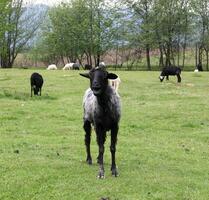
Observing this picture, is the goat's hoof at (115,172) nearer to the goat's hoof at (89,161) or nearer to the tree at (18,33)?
the goat's hoof at (89,161)

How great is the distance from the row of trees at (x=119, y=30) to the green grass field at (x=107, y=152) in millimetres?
47499

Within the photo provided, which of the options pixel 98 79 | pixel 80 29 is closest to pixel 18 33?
pixel 80 29

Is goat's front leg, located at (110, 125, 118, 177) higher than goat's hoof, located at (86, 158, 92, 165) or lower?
higher

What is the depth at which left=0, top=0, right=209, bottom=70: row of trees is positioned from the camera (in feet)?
233

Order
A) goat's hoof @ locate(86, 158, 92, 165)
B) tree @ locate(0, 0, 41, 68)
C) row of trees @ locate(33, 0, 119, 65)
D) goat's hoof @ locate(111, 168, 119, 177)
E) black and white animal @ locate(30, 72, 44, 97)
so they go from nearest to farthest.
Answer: goat's hoof @ locate(111, 168, 119, 177), goat's hoof @ locate(86, 158, 92, 165), black and white animal @ locate(30, 72, 44, 97), tree @ locate(0, 0, 41, 68), row of trees @ locate(33, 0, 119, 65)

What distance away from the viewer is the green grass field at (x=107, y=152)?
8891 millimetres

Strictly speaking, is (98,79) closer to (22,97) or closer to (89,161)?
(89,161)

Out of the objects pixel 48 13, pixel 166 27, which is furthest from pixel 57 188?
pixel 48 13

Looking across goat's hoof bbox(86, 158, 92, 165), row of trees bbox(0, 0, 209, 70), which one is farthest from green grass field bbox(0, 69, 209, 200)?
row of trees bbox(0, 0, 209, 70)

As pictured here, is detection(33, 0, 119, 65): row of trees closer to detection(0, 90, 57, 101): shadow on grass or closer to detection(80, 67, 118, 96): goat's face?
detection(0, 90, 57, 101): shadow on grass

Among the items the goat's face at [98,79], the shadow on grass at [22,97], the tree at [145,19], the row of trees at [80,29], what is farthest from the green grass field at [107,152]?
the row of trees at [80,29]

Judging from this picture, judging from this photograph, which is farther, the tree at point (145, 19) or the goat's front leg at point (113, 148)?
the tree at point (145, 19)

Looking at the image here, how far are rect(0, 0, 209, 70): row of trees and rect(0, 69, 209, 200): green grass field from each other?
47.5 metres

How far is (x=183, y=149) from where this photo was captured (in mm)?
13211
